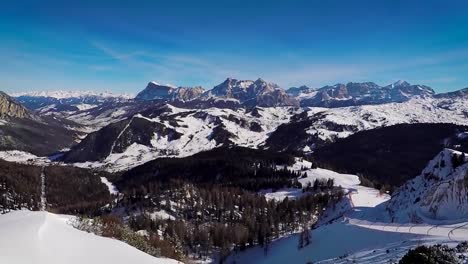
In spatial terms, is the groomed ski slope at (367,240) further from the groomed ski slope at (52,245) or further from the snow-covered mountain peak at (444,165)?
the groomed ski slope at (52,245)

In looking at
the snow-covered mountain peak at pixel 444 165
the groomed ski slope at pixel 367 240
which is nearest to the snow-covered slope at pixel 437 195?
the snow-covered mountain peak at pixel 444 165

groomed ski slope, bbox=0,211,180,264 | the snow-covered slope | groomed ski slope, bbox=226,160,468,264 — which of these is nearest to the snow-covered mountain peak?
the snow-covered slope

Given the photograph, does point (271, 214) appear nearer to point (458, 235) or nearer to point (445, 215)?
point (445, 215)

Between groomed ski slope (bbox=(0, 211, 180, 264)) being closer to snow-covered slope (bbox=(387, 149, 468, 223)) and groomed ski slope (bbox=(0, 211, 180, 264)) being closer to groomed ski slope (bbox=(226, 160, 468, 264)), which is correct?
groomed ski slope (bbox=(226, 160, 468, 264))

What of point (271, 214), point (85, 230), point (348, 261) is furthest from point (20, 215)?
point (271, 214)

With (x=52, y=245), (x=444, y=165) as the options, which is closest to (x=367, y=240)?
(x=444, y=165)
